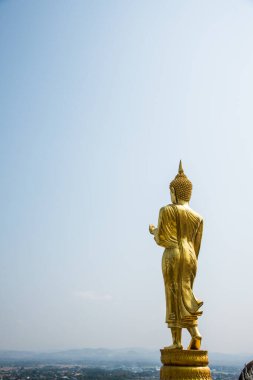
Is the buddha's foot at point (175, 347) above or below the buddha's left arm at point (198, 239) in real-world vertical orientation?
below

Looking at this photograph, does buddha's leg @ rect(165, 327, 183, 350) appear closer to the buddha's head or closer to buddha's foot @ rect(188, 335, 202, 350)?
buddha's foot @ rect(188, 335, 202, 350)

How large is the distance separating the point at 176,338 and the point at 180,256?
1131mm

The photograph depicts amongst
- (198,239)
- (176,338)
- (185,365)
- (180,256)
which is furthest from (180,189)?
(185,365)

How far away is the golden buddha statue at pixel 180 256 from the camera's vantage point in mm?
8039

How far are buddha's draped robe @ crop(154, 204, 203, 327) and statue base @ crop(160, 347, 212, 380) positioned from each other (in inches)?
16.5

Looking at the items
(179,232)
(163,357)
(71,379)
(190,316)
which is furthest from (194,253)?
(71,379)

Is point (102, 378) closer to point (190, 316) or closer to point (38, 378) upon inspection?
point (38, 378)

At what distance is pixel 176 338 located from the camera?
8008 mm

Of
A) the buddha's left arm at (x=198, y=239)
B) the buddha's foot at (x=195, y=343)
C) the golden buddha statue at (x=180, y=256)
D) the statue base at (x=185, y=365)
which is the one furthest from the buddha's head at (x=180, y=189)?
the statue base at (x=185, y=365)

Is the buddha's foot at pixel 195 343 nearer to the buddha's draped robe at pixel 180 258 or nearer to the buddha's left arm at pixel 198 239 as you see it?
the buddha's draped robe at pixel 180 258

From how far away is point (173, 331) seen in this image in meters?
8.07

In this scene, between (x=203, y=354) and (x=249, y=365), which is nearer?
(x=249, y=365)

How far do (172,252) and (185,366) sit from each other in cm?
157

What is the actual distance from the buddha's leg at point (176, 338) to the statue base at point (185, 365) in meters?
0.08
